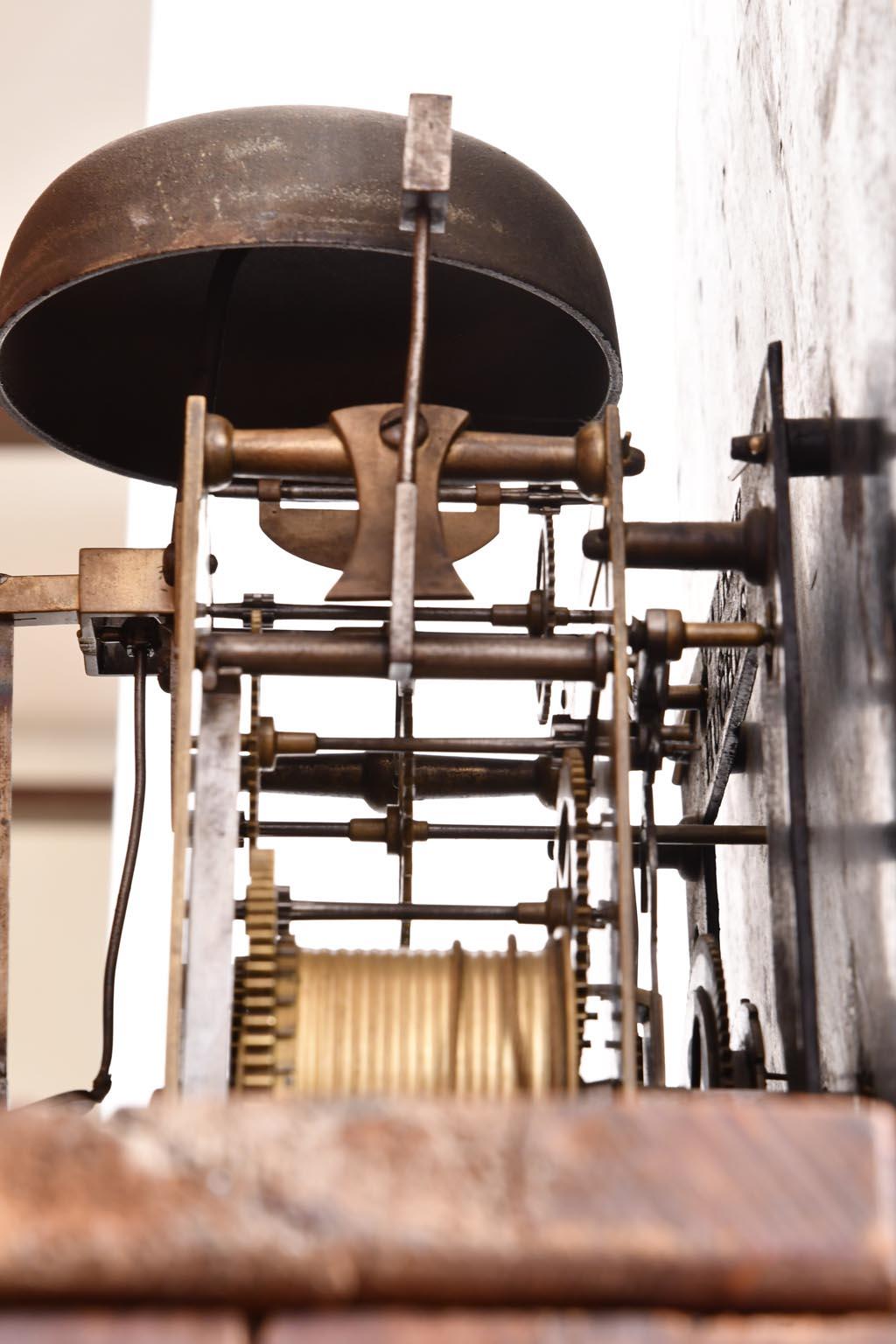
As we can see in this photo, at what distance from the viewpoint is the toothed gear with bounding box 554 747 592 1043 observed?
117 cm

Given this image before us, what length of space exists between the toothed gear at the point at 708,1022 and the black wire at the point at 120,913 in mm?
508

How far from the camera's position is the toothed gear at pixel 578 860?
46.1 inches

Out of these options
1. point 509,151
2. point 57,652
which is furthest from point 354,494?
point 57,652

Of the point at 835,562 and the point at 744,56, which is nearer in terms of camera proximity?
the point at 835,562

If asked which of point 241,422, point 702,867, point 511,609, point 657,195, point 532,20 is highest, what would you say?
point 532,20

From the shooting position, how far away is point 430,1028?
1.12 metres

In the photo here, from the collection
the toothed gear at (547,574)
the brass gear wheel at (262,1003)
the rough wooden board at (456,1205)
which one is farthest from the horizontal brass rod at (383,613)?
the rough wooden board at (456,1205)

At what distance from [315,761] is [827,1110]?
0.97 meters

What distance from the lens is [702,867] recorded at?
5.95ft

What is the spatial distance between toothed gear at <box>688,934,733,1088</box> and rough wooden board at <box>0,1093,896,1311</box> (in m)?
0.80

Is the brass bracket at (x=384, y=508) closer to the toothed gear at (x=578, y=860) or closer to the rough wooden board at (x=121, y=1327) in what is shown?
the toothed gear at (x=578, y=860)

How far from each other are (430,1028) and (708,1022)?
448 millimetres

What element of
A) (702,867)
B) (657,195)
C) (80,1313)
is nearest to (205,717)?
(80,1313)

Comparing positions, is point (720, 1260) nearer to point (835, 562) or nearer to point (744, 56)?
point (835, 562)
